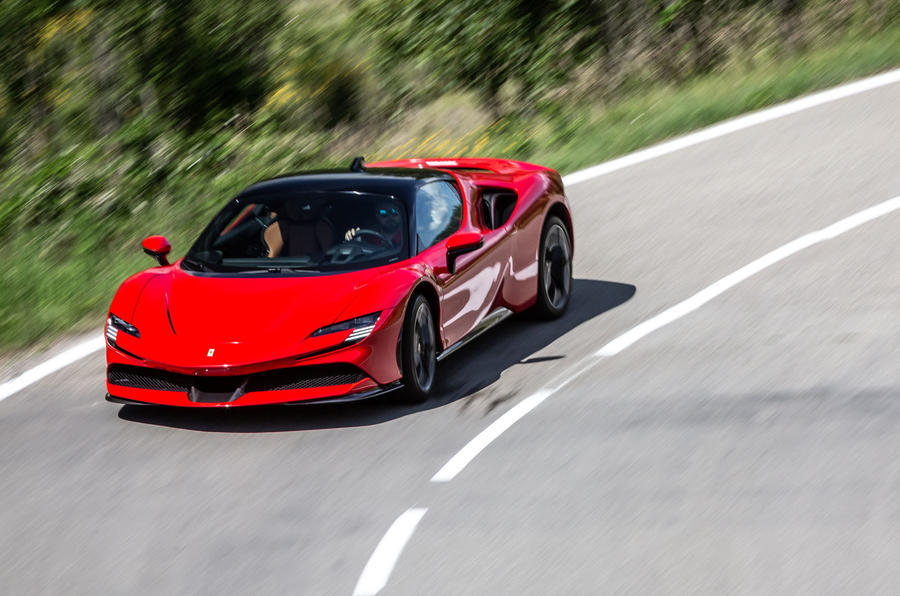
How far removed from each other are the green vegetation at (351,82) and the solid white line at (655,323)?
153 inches

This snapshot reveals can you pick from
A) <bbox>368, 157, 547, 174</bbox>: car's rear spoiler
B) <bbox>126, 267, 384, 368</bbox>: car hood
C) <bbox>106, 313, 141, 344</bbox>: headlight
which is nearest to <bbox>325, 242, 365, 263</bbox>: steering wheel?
<bbox>126, 267, 384, 368</bbox>: car hood

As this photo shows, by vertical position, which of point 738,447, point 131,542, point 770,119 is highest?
Result: point 131,542

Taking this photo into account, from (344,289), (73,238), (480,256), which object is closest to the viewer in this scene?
(344,289)

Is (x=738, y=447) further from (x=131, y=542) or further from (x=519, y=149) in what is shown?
(x=519, y=149)

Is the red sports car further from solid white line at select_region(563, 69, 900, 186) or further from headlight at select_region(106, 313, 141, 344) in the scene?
solid white line at select_region(563, 69, 900, 186)

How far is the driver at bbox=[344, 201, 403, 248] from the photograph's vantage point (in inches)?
334

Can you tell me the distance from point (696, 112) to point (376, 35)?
5013 millimetres

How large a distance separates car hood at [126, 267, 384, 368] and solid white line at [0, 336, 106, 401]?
1.46 meters

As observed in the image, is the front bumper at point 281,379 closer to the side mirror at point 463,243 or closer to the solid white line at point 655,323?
the solid white line at point 655,323

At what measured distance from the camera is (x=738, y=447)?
6.91 m

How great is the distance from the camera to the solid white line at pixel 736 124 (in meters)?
14.4

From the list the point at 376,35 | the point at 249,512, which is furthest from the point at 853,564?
the point at 376,35

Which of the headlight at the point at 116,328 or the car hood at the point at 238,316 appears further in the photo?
the headlight at the point at 116,328

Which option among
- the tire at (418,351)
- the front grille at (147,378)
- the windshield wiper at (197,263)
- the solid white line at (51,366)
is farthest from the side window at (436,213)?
the solid white line at (51,366)
